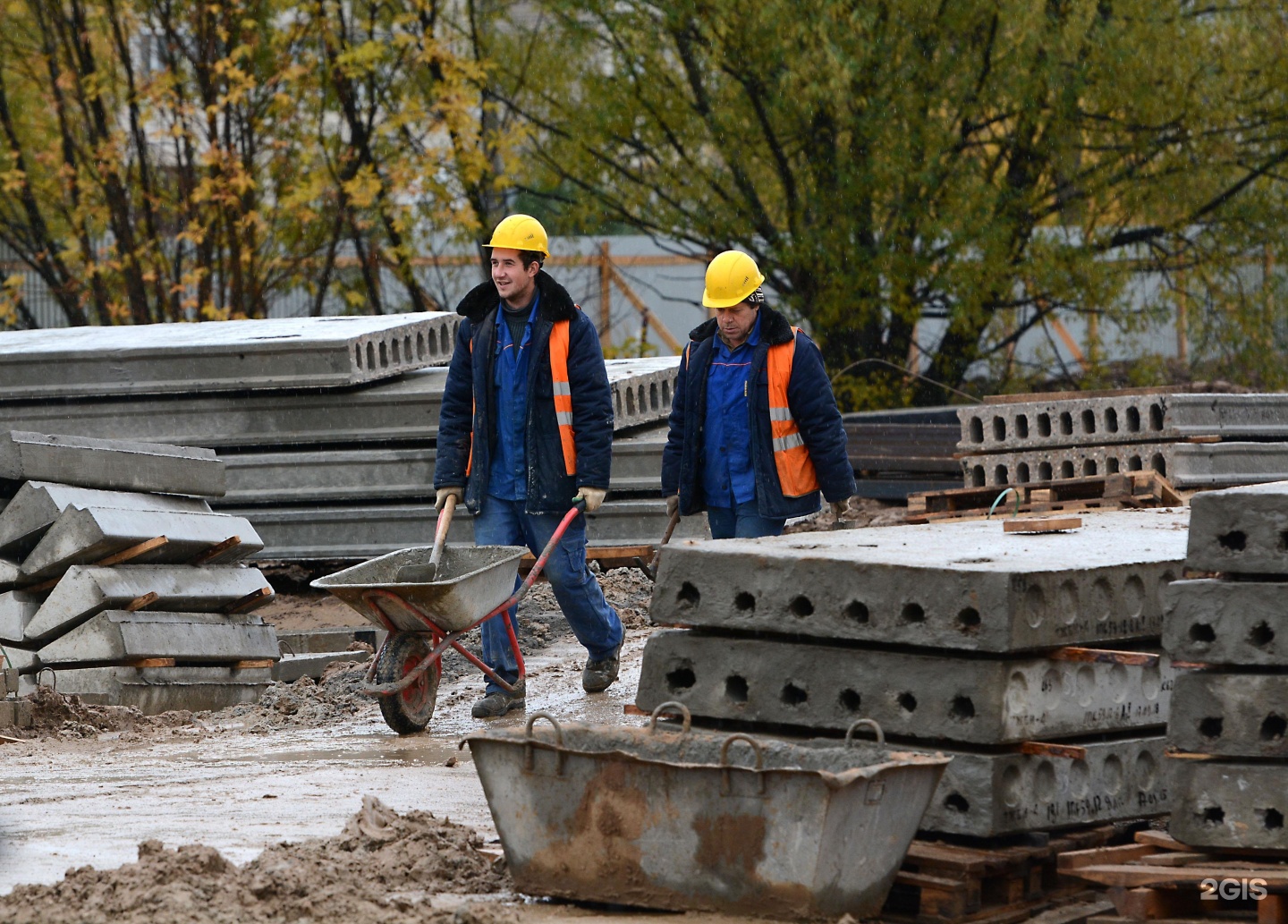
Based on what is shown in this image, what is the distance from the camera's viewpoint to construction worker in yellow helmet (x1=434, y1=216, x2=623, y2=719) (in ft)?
25.4

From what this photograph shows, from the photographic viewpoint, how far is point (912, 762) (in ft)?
14.1

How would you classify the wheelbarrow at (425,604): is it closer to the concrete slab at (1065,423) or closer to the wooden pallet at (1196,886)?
the wooden pallet at (1196,886)

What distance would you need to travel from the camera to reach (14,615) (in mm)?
8727

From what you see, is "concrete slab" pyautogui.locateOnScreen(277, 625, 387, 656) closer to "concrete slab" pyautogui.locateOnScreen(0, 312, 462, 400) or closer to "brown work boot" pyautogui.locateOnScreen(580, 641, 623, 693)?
"concrete slab" pyautogui.locateOnScreen(0, 312, 462, 400)

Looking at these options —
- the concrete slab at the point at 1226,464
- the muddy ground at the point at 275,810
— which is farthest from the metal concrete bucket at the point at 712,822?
the concrete slab at the point at 1226,464

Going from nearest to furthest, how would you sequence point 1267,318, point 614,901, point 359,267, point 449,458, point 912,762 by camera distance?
1. point 912,762
2. point 614,901
3. point 449,458
4. point 1267,318
5. point 359,267

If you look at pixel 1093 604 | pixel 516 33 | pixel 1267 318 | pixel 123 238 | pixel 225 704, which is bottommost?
pixel 225 704

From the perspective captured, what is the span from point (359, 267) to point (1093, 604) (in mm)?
16079

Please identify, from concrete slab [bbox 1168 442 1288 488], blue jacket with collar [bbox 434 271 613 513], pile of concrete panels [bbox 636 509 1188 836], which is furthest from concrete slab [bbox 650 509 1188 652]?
concrete slab [bbox 1168 442 1288 488]

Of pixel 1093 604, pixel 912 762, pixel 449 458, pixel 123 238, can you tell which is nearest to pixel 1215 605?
pixel 1093 604

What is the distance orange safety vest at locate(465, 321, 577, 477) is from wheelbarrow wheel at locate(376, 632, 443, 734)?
3.47 feet

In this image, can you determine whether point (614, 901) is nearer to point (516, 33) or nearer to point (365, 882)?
point (365, 882)

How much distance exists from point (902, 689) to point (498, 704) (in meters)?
3.37

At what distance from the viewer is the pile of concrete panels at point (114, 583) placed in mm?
8539
